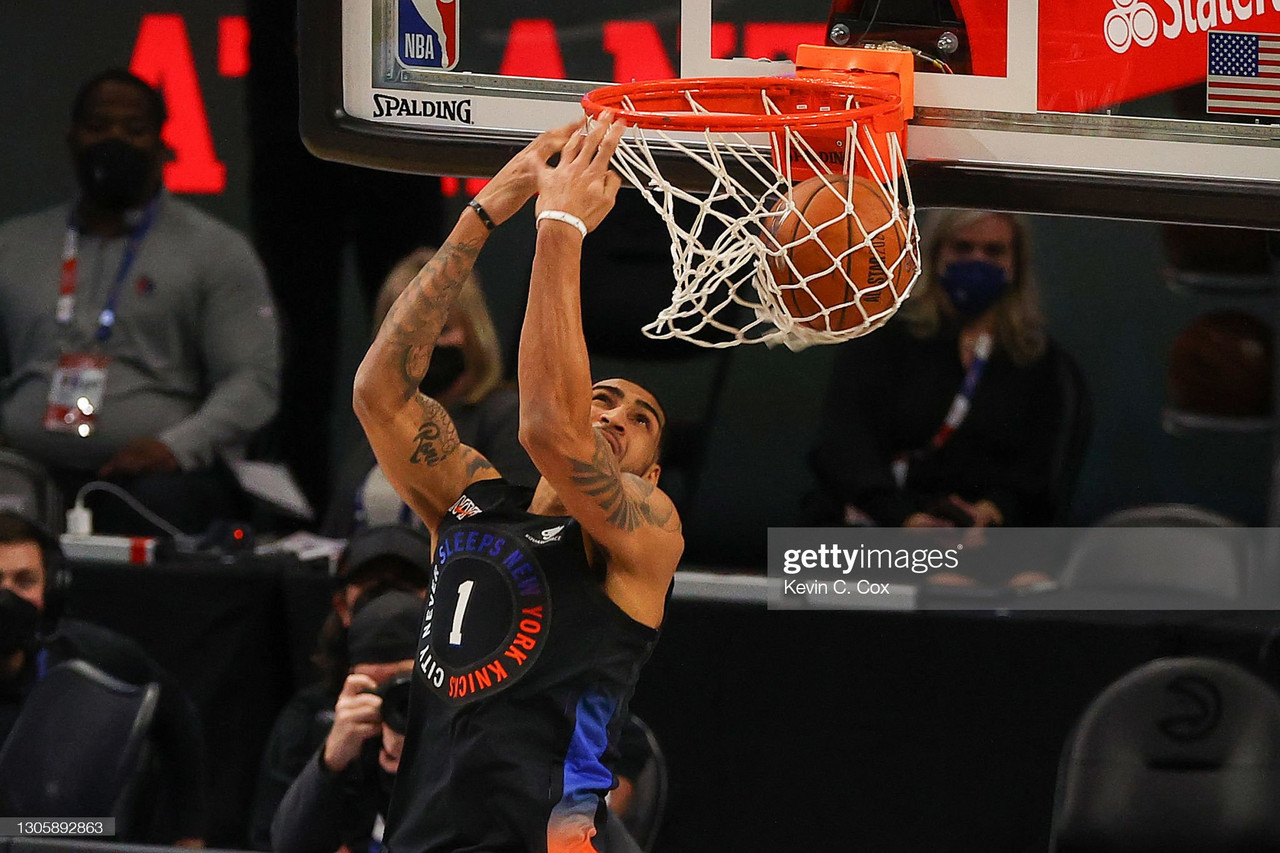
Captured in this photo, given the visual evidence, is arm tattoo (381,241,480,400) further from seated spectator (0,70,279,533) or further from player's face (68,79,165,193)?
player's face (68,79,165,193)

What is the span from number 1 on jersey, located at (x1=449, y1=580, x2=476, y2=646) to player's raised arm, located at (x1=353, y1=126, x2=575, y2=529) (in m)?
→ 0.23

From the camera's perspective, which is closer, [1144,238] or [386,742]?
[386,742]

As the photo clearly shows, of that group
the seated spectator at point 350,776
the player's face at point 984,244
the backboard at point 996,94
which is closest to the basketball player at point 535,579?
the backboard at point 996,94

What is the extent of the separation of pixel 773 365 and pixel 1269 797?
1.69 meters

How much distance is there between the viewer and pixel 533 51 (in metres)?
3.32

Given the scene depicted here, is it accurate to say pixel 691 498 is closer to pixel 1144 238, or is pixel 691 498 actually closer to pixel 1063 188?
pixel 1144 238

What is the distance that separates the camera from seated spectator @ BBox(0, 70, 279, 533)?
14.7 ft

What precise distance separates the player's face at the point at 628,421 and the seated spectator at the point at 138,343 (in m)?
2.04

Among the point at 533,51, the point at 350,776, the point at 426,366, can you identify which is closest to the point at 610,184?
the point at 426,366

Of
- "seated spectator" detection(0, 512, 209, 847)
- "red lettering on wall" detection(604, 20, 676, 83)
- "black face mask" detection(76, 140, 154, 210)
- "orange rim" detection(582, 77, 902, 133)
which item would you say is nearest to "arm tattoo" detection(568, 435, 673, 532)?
"orange rim" detection(582, 77, 902, 133)

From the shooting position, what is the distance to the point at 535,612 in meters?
2.50

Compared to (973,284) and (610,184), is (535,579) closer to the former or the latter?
(610,184)

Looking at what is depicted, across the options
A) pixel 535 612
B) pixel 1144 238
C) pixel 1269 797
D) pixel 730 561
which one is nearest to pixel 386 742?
pixel 535 612

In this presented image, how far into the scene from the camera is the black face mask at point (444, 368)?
165 inches
